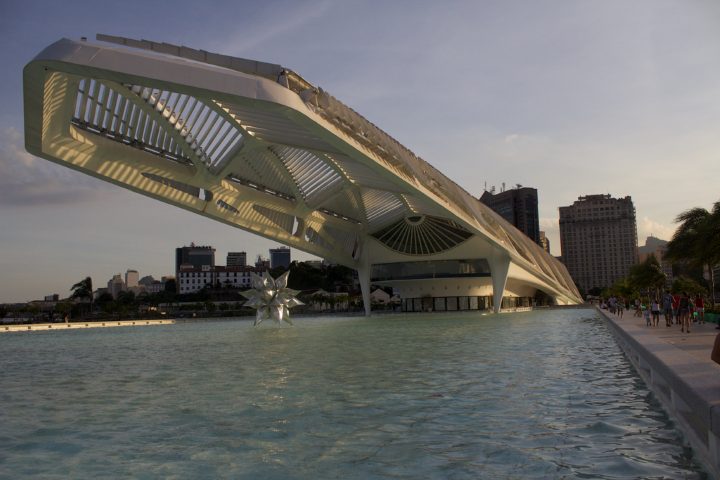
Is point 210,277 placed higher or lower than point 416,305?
higher

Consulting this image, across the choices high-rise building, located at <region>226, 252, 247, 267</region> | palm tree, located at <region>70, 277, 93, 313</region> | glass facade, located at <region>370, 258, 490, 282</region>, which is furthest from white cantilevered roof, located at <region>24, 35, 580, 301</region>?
high-rise building, located at <region>226, 252, 247, 267</region>

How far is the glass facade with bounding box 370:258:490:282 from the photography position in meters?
45.4

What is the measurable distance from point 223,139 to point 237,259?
17117 centimetres

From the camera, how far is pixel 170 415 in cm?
627

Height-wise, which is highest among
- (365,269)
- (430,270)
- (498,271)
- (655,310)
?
(365,269)

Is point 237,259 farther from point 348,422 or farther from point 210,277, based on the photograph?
point 348,422

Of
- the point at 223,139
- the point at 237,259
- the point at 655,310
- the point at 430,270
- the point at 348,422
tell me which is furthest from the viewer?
the point at 237,259

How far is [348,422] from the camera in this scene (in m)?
5.68

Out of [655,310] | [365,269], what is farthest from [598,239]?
[655,310]

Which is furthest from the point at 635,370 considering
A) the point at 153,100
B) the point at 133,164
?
the point at 133,164

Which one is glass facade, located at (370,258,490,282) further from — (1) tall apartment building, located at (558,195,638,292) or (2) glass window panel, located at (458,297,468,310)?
(1) tall apartment building, located at (558,195,638,292)

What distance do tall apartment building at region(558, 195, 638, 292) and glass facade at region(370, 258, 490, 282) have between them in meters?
100

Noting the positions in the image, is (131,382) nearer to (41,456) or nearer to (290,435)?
(41,456)

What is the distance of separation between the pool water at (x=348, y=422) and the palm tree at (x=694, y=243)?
369 inches
